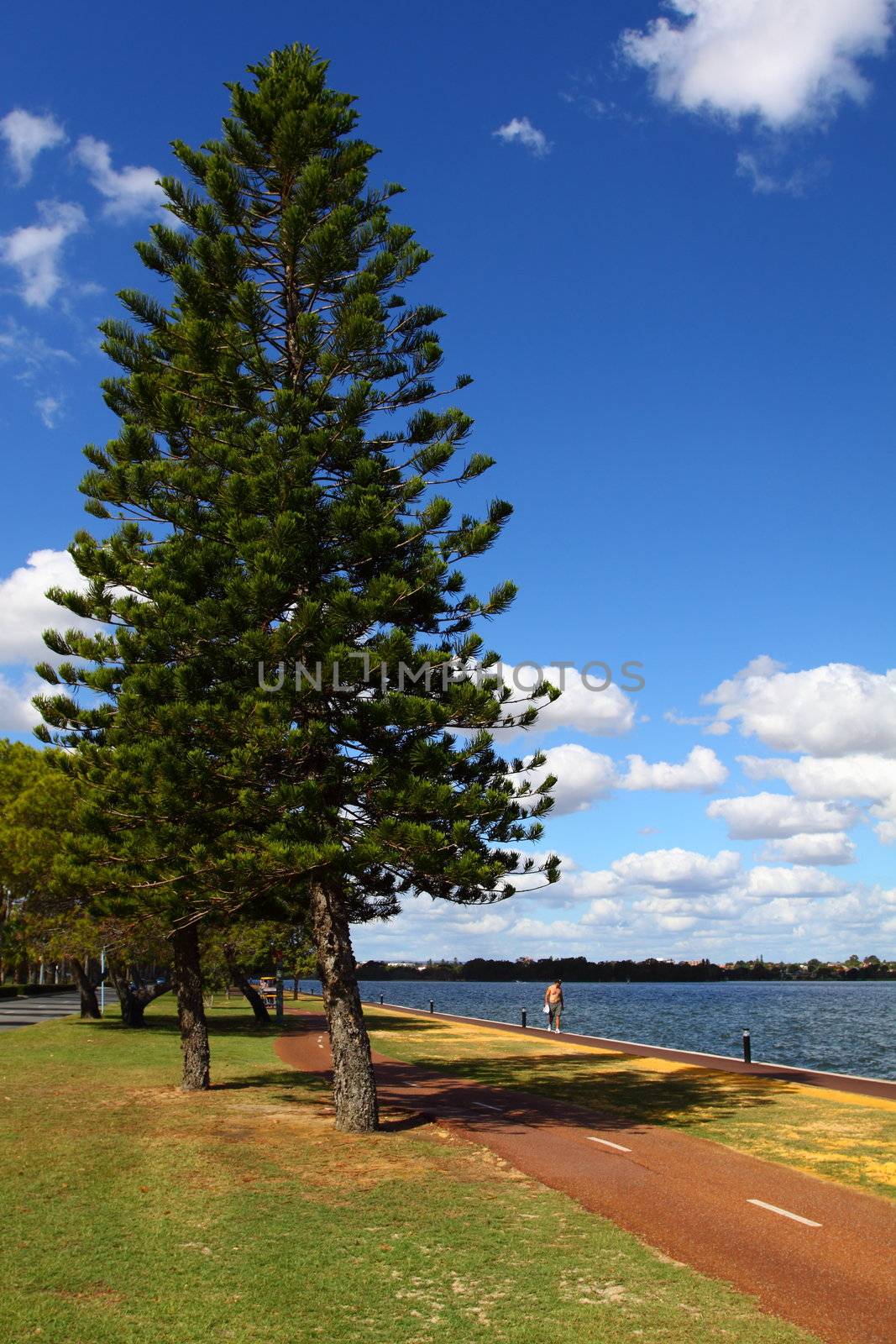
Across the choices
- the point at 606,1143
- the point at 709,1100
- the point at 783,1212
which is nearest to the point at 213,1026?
the point at 709,1100

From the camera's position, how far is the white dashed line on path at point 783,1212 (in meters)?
8.10

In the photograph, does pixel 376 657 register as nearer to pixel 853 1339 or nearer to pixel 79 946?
pixel 853 1339

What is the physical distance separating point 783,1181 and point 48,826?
2063 cm

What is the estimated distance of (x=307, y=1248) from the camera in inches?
282

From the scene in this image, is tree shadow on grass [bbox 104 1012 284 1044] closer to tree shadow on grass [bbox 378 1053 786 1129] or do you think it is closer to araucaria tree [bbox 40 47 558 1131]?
tree shadow on grass [bbox 378 1053 786 1129]

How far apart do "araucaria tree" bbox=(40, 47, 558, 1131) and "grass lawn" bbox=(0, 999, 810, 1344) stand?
7.51ft

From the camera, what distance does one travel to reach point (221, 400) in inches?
558

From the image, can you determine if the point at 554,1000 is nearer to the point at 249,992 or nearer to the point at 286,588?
the point at 249,992

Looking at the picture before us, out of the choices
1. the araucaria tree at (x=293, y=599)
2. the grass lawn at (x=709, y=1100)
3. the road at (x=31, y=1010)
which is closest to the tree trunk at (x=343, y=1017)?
the araucaria tree at (x=293, y=599)

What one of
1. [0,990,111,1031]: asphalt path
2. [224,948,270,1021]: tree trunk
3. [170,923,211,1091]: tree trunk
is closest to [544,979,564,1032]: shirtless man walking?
[224,948,270,1021]: tree trunk

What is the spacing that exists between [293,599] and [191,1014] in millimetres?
6879

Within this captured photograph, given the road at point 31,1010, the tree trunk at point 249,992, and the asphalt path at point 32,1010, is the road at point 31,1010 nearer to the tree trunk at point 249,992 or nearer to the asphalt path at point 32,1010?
the asphalt path at point 32,1010

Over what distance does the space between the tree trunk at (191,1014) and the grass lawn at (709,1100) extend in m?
4.81

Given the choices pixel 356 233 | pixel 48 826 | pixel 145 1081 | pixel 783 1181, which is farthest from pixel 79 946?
pixel 783 1181
